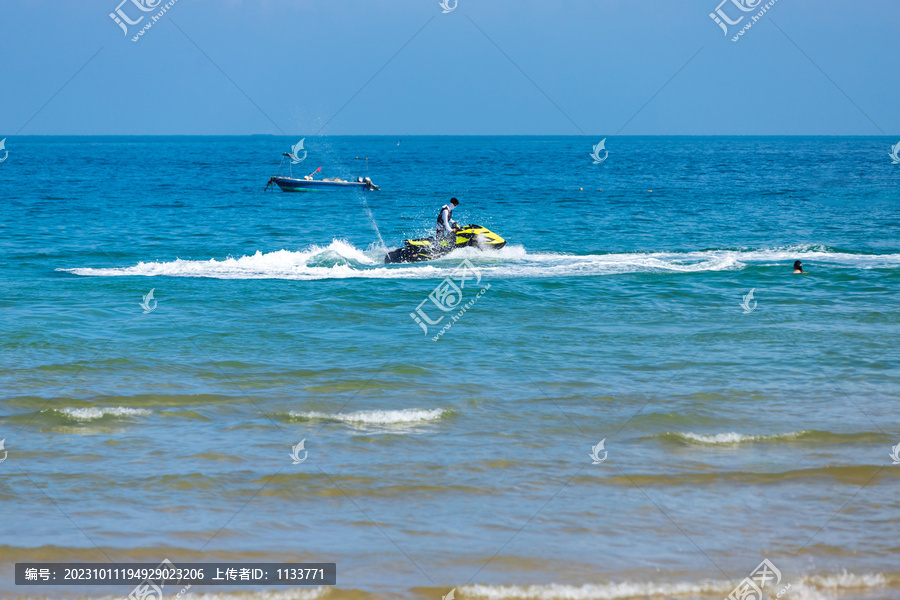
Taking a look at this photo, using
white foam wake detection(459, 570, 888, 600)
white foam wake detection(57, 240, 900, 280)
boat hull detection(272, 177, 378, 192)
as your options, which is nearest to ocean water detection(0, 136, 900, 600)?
white foam wake detection(459, 570, 888, 600)

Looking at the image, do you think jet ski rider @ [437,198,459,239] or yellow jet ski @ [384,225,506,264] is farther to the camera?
yellow jet ski @ [384,225,506,264]

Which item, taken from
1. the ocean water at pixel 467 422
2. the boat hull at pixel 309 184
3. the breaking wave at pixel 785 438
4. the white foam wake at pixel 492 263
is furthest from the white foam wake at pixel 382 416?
the boat hull at pixel 309 184

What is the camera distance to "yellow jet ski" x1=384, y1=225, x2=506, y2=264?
2450 cm

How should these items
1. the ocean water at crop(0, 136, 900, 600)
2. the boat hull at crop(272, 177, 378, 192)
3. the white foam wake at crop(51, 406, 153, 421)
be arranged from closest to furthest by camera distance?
1. the ocean water at crop(0, 136, 900, 600)
2. the white foam wake at crop(51, 406, 153, 421)
3. the boat hull at crop(272, 177, 378, 192)

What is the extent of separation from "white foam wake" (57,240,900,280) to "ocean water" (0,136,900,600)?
21 centimetres

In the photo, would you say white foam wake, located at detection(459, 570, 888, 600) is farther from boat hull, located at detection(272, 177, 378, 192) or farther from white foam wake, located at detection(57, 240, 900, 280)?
boat hull, located at detection(272, 177, 378, 192)

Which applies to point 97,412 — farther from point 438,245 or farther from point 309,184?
point 309,184

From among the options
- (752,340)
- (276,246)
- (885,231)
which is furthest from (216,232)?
(885,231)

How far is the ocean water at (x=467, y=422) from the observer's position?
7.12m

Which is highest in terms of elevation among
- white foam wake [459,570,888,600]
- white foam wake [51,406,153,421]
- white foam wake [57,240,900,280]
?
white foam wake [57,240,900,280]

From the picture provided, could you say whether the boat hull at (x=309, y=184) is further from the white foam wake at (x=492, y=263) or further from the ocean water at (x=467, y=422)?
the ocean water at (x=467, y=422)

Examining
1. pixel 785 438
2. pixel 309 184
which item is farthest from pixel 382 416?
pixel 309 184

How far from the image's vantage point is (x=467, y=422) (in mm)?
10383

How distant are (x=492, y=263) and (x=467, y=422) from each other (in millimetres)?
14516
